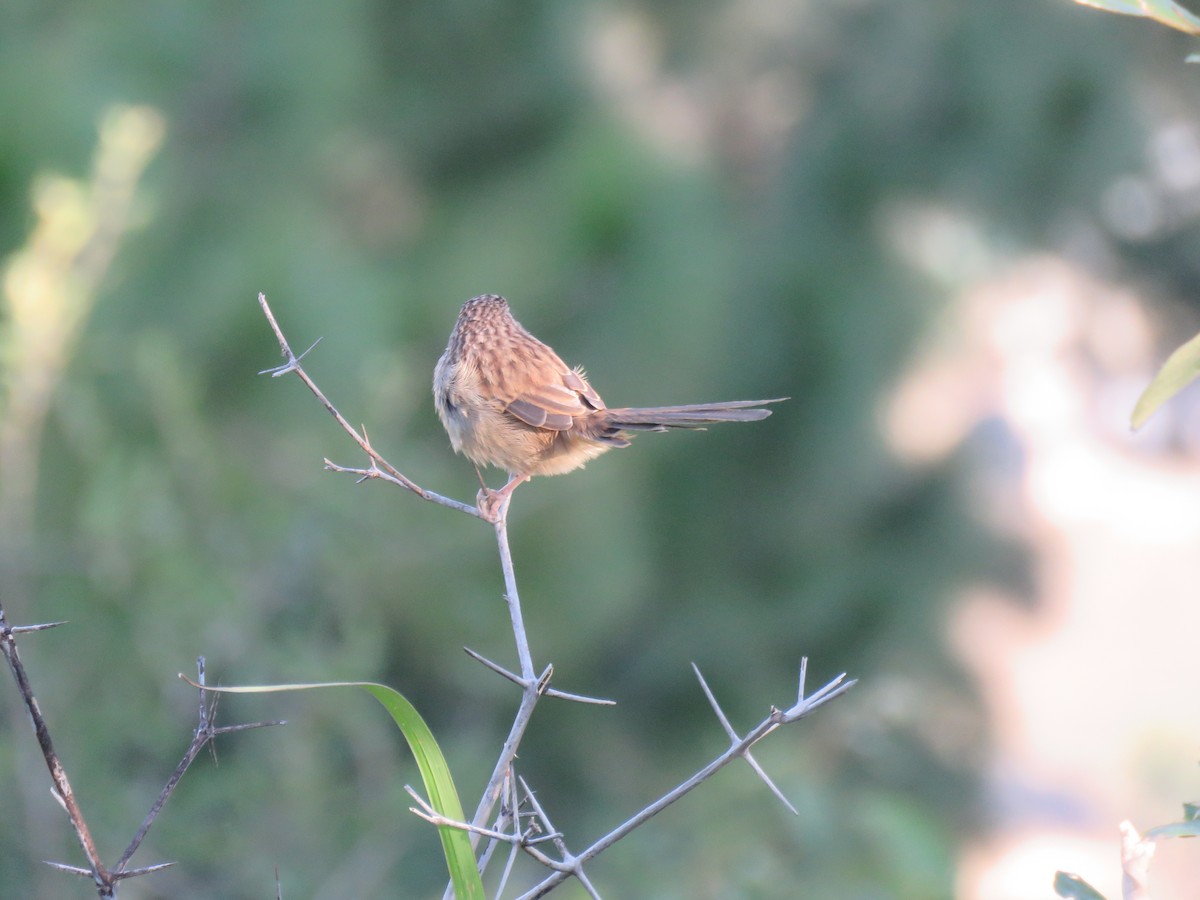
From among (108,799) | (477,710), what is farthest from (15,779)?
(477,710)

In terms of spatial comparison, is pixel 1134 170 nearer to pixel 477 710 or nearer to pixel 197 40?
pixel 477 710

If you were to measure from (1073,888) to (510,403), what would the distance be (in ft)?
4.33

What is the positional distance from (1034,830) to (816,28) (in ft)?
18.6

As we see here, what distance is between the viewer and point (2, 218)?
5.16 metres

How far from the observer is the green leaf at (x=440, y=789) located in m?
1.08

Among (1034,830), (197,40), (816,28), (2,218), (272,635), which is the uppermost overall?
(816,28)

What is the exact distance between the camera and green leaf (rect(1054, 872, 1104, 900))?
1.07 meters

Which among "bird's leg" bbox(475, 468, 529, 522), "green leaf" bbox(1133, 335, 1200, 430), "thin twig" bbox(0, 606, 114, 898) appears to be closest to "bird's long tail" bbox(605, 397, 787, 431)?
"bird's leg" bbox(475, 468, 529, 522)

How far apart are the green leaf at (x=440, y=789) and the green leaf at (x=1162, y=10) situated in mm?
856

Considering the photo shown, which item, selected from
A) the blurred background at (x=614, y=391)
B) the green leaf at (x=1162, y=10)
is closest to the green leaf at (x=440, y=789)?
the green leaf at (x=1162, y=10)

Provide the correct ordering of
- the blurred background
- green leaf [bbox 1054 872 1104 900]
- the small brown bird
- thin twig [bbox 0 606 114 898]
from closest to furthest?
1. thin twig [bbox 0 606 114 898]
2. green leaf [bbox 1054 872 1104 900]
3. the small brown bird
4. the blurred background

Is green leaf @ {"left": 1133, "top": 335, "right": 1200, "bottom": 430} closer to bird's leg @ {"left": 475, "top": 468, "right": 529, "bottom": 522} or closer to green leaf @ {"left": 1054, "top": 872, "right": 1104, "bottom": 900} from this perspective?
green leaf @ {"left": 1054, "top": 872, "right": 1104, "bottom": 900}

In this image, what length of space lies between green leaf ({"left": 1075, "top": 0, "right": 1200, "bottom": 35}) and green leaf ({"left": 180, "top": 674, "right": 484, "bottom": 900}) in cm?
86

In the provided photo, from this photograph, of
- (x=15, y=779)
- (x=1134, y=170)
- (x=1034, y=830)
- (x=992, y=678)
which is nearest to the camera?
(x=15, y=779)
